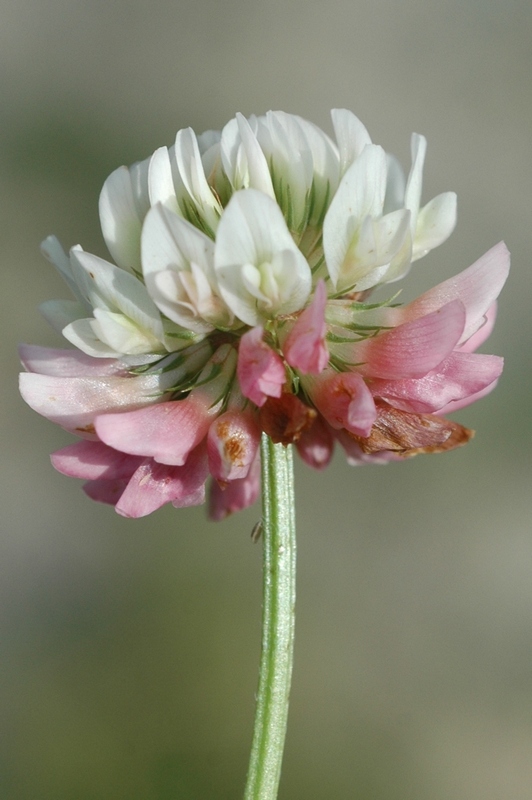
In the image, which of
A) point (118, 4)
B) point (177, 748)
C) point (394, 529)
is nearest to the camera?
point (177, 748)

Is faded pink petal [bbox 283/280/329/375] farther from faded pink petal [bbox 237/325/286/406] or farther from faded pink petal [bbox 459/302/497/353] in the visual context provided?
faded pink petal [bbox 459/302/497/353]

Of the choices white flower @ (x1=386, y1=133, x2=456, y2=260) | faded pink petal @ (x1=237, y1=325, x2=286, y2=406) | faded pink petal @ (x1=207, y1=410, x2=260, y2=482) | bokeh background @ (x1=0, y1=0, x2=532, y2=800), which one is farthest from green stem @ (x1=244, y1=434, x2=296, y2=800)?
bokeh background @ (x1=0, y1=0, x2=532, y2=800)

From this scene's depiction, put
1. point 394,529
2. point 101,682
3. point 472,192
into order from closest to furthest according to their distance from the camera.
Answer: point 101,682 < point 394,529 < point 472,192

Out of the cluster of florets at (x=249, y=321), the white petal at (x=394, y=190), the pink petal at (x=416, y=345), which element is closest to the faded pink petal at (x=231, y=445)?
the cluster of florets at (x=249, y=321)

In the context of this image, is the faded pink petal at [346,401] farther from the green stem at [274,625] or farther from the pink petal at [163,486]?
the pink petal at [163,486]

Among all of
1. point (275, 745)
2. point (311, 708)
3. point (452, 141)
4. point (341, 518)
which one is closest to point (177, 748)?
point (311, 708)

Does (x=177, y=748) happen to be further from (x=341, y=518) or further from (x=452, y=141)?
(x=452, y=141)
